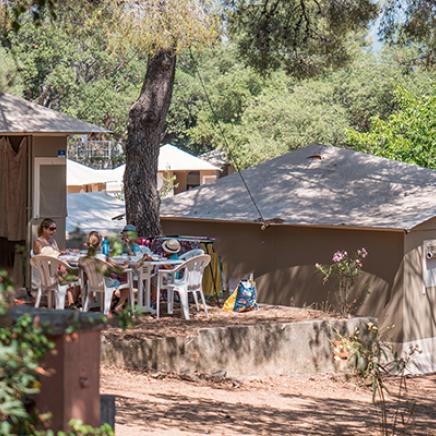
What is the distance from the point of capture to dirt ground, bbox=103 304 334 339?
1217cm

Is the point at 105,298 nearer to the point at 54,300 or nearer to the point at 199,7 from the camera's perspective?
the point at 54,300

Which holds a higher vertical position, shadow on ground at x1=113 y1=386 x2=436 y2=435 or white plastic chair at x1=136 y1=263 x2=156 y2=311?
white plastic chair at x1=136 y1=263 x2=156 y2=311

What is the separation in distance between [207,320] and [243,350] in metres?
1.00

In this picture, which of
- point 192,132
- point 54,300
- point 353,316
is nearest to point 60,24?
point 54,300

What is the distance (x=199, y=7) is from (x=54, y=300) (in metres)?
3.99

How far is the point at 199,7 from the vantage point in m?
13.1

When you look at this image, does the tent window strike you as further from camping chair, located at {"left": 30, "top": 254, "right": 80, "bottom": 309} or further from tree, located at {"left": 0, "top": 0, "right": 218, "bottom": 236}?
camping chair, located at {"left": 30, "top": 254, "right": 80, "bottom": 309}

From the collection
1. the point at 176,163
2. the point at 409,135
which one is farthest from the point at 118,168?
→ the point at 409,135

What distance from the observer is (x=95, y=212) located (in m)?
21.6

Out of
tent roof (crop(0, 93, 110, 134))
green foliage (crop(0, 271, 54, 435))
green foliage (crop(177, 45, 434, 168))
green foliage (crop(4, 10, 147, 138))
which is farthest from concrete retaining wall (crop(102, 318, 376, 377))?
green foliage (crop(4, 10, 147, 138))

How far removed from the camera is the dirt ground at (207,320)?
12172mm

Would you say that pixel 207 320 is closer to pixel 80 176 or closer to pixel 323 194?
pixel 323 194

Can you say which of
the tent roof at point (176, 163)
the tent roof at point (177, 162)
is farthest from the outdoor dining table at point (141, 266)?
the tent roof at point (177, 162)

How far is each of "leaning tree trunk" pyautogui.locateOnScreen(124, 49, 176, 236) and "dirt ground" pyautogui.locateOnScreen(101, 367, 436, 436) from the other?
3.85 metres
